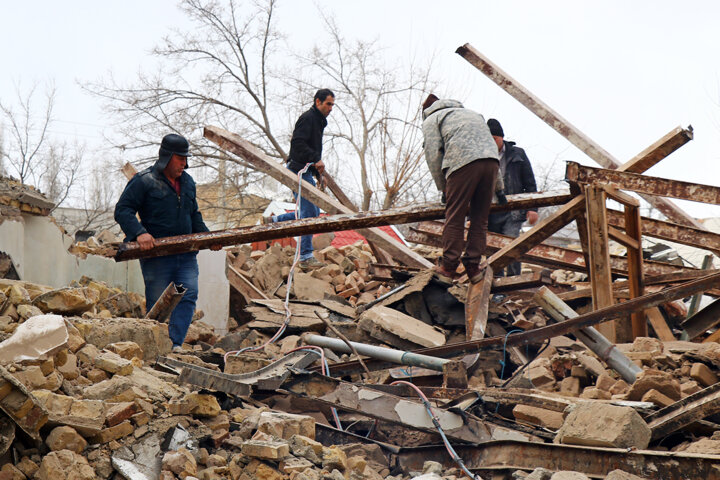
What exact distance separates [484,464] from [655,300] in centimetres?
211

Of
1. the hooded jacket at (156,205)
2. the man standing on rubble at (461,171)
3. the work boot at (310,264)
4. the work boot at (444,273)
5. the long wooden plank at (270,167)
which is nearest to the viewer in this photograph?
the hooded jacket at (156,205)

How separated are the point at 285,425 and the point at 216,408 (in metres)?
0.49

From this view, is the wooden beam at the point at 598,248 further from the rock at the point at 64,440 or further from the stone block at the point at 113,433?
the rock at the point at 64,440

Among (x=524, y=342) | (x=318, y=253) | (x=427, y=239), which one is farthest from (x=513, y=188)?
(x=524, y=342)

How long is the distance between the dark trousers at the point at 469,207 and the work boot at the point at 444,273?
5 cm

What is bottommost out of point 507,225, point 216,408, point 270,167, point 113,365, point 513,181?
point 216,408

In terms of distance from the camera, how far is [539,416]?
14.1ft

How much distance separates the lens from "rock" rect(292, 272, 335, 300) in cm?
830

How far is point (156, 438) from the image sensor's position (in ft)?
11.4

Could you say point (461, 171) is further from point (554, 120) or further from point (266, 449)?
point (266, 449)

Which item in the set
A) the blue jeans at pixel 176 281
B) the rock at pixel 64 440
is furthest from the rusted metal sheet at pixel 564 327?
the rock at pixel 64 440

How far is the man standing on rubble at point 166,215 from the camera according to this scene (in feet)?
19.1

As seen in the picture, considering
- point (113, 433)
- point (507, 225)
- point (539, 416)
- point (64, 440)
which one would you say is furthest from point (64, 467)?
point (507, 225)

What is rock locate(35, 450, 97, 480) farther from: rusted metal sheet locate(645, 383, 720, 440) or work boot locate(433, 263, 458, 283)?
work boot locate(433, 263, 458, 283)
